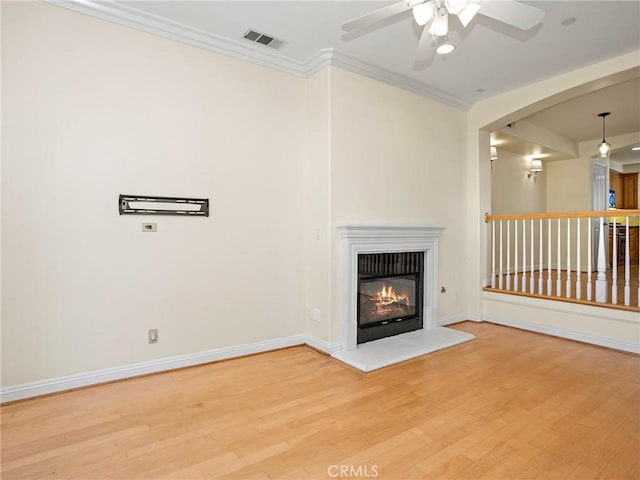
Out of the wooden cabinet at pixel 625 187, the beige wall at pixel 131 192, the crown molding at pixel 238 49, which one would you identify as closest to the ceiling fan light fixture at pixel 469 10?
the crown molding at pixel 238 49

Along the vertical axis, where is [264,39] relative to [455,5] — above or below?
above

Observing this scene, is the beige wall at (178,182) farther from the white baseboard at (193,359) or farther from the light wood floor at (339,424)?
the light wood floor at (339,424)

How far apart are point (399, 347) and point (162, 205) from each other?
8.40ft

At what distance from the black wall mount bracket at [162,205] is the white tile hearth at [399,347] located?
5.98 ft

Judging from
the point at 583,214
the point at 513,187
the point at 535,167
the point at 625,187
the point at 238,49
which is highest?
the point at 238,49

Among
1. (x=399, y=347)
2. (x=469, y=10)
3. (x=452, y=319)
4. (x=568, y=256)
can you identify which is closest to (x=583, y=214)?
(x=568, y=256)

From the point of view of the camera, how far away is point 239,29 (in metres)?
2.94

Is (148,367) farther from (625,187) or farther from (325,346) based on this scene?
(625,187)

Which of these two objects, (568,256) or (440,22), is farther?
(568,256)

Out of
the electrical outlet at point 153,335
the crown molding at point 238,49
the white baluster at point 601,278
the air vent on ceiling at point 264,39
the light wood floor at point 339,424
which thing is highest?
the air vent on ceiling at point 264,39

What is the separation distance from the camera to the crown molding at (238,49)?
2.62m

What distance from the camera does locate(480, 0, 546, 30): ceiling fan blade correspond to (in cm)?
181

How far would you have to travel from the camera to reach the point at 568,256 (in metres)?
3.98

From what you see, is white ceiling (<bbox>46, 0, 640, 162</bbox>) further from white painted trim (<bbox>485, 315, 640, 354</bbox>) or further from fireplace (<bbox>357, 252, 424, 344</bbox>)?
white painted trim (<bbox>485, 315, 640, 354</bbox>)
